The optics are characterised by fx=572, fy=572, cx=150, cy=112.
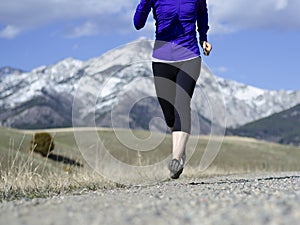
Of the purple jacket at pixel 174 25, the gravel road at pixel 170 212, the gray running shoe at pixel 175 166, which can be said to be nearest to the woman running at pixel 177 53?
the purple jacket at pixel 174 25

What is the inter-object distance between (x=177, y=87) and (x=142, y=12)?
1168 mm

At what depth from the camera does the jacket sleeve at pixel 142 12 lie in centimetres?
803

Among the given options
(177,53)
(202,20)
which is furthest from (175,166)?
(202,20)

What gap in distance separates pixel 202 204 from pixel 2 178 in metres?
4.73

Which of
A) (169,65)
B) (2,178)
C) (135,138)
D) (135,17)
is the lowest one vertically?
(2,178)

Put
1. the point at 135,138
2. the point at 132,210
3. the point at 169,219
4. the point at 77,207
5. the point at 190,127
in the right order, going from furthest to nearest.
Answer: the point at 135,138, the point at 190,127, the point at 77,207, the point at 132,210, the point at 169,219

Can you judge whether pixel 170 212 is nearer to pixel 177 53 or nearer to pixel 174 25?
pixel 177 53

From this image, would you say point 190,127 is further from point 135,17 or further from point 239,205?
point 239,205

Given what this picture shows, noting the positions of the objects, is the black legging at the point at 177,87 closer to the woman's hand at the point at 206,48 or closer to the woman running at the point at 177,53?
the woman running at the point at 177,53

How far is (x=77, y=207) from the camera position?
422 centimetres

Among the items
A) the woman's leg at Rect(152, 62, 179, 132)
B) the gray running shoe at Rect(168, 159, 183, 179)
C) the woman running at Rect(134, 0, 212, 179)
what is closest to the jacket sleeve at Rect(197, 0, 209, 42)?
the woman running at Rect(134, 0, 212, 179)

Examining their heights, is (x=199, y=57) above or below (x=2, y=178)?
above

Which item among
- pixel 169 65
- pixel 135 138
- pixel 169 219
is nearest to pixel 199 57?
pixel 169 65

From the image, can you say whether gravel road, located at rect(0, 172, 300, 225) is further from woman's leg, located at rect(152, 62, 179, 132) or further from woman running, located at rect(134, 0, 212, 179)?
woman's leg, located at rect(152, 62, 179, 132)
